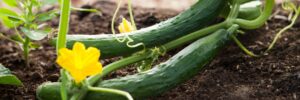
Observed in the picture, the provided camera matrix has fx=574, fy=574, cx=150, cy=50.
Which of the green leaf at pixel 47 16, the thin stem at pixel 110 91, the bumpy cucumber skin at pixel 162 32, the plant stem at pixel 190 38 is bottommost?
the thin stem at pixel 110 91

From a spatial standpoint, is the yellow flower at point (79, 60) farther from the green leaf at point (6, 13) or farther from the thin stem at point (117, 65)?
the green leaf at point (6, 13)

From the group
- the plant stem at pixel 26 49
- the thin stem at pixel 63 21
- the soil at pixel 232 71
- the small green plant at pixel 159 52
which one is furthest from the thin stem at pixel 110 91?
the plant stem at pixel 26 49

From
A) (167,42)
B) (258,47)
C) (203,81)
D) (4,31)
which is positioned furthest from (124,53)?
(4,31)

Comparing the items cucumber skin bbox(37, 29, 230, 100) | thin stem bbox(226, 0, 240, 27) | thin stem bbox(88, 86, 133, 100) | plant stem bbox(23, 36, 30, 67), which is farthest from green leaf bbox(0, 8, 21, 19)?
thin stem bbox(226, 0, 240, 27)

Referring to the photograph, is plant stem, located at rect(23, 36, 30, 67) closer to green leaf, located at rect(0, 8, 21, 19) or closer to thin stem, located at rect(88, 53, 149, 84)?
green leaf, located at rect(0, 8, 21, 19)

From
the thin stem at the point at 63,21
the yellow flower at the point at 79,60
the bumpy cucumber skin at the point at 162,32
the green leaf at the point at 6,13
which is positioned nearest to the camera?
the yellow flower at the point at 79,60

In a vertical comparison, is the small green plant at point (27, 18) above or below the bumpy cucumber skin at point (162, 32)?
above

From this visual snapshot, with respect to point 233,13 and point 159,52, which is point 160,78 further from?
point 233,13
